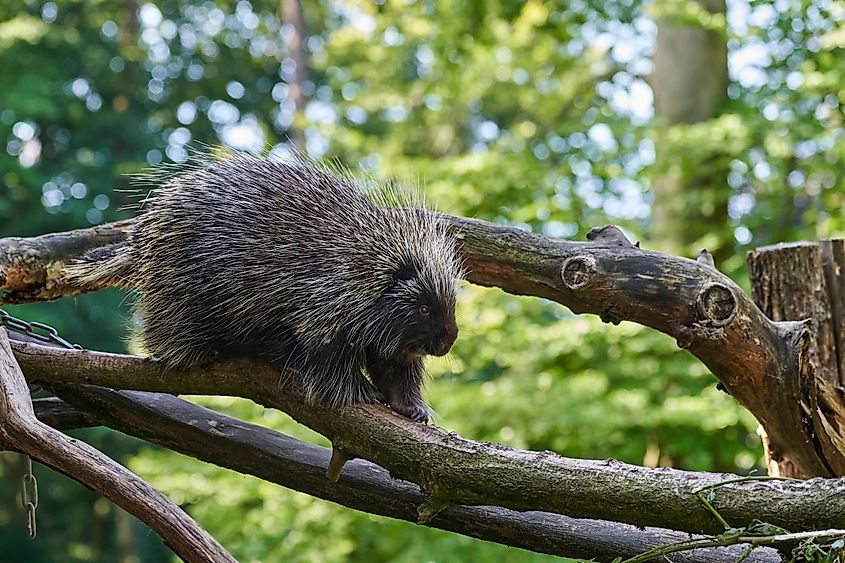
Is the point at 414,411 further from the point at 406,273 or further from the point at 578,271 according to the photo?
the point at 578,271

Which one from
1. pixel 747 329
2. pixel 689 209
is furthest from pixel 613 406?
pixel 747 329

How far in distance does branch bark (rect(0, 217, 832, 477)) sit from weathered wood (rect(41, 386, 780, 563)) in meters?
0.55

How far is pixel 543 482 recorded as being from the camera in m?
1.65

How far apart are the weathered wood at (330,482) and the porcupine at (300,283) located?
17 cm

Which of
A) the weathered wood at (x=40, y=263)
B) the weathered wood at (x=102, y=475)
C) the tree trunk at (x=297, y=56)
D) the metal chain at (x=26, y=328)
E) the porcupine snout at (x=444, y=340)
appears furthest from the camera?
the tree trunk at (x=297, y=56)

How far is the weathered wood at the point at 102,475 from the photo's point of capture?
1.81 meters

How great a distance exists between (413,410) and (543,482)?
0.52 metres

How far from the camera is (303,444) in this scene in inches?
86.1

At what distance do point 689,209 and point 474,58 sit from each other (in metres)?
2.18

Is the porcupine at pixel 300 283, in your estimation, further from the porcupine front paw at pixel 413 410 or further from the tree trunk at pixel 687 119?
the tree trunk at pixel 687 119

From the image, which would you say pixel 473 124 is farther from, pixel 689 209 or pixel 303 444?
pixel 303 444

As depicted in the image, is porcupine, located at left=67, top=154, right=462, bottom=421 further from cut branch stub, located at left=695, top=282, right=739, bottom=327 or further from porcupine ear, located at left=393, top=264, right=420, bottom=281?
cut branch stub, located at left=695, top=282, right=739, bottom=327

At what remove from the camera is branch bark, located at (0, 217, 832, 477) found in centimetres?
227

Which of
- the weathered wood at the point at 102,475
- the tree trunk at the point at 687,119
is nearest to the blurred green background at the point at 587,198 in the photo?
the tree trunk at the point at 687,119
